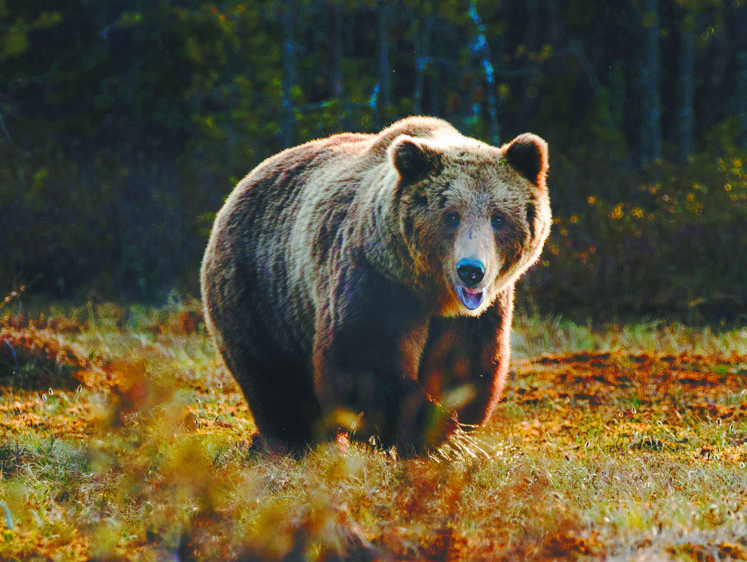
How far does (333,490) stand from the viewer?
133 inches

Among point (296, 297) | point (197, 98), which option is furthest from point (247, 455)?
point (197, 98)

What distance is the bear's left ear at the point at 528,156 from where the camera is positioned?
3984mm

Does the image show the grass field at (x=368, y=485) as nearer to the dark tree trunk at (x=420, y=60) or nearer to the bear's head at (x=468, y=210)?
the bear's head at (x=468, y=210)

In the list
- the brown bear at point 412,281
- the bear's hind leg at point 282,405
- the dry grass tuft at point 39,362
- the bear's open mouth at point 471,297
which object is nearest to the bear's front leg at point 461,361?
the brown bear at point 412,281

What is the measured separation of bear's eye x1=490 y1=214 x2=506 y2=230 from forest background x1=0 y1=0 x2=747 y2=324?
17.1 feet

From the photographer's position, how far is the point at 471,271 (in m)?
3.58

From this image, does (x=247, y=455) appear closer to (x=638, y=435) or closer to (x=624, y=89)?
(x=638, y=435)

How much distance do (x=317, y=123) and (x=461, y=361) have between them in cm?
600

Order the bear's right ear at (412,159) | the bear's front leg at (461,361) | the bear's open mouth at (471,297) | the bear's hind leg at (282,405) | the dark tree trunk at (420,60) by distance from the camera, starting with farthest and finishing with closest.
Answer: the dark tree trunk at (420,60) < the bear's hind leg at (282,405) < the bear's front leg at (461,361) < the bear's right ear at (412,159) < the bear's open mouth at (471,297)

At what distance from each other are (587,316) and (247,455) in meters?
5.18

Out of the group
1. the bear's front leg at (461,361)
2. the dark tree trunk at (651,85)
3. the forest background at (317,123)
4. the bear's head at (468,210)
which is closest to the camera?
the bear's head at (468,210)

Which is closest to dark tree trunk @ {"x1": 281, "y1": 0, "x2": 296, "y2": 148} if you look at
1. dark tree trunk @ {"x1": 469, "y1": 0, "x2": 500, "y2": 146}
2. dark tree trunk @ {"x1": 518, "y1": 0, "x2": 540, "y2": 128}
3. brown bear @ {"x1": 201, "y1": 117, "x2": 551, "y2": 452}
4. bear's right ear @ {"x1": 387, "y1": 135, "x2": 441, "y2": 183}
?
dark tree trunk @ {"x1": 469, "y1": 0, "x2": 500, "y2": 146}

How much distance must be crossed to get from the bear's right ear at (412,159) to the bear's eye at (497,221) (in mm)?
379

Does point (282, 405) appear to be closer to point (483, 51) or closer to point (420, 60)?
point (420, 60)
